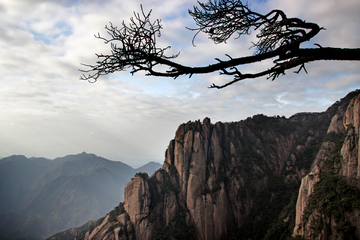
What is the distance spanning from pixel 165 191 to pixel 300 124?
49.3 meters

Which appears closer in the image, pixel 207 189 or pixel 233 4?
pixel 233 4

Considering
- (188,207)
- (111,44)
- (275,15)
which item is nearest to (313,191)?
(188,207)

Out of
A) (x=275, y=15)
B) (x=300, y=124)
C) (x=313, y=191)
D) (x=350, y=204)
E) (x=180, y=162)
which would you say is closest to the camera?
(x=275, y=15)

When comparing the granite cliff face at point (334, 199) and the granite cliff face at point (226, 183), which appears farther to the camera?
the granite cliff face at point (226, 183)

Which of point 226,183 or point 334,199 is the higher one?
point 334,199

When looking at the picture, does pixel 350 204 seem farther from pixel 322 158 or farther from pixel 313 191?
pixel 322 158

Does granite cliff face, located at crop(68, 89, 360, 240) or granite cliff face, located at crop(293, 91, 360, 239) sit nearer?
granite cliff face, located at crop(293, 91, 360, 239)

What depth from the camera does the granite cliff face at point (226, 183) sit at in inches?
1663

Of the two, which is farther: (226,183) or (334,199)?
(226,183)

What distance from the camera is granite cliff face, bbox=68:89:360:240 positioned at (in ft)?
139

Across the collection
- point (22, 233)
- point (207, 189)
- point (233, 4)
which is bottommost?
point (22, 233)

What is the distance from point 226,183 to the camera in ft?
163

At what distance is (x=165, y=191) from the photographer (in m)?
48.7

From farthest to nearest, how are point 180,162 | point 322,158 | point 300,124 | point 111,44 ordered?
point 300,124 < point 180,162 < point 322,158 < point 111,44
